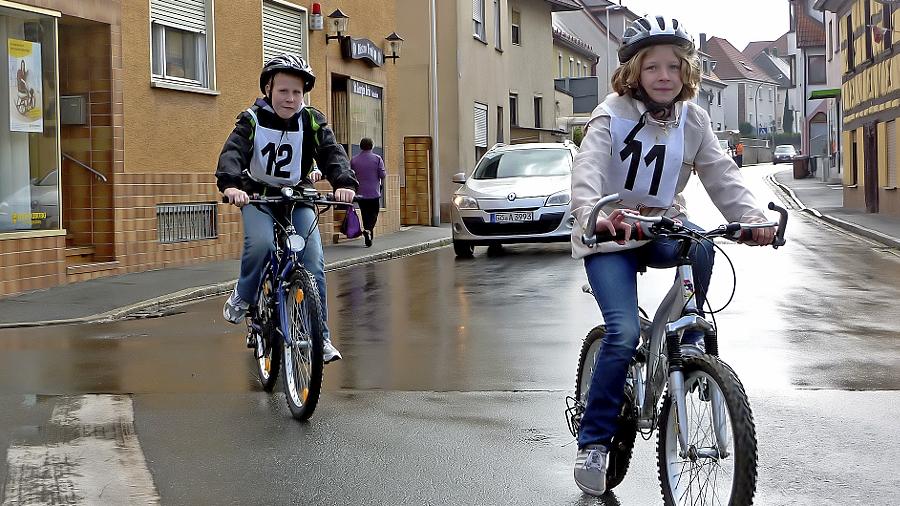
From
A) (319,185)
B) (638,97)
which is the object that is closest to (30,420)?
(638,97)

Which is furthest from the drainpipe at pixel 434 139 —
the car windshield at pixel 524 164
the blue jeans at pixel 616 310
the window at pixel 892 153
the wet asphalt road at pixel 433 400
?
the blue jeans at pixel 616 310

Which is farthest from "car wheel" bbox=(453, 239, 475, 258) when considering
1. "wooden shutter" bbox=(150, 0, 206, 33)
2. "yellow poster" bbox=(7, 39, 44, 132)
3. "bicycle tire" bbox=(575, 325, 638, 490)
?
"bicycle tire" bbox=(575, 325, 638, 490)

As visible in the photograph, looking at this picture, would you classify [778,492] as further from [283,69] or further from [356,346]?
[356,346]

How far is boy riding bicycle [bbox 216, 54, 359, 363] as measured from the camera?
7086 millimetres

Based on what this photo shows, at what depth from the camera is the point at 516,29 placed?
4406 centimetres

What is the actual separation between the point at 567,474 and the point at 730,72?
416 feet

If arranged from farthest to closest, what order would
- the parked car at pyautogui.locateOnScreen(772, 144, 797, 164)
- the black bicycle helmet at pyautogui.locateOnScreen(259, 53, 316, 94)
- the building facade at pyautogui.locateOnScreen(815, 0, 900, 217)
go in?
the parked car at pyautogui.locateOnScreen(772, 144, 797, 164)
the building facade at pyautogui.locateOnScreen(815, 0, 900, 217)
the black bicycle helmet at pyautogui.locateOnScreen(259, 53, 316, 94)

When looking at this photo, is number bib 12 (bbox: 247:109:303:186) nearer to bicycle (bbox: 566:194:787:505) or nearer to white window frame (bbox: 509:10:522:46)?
bicycle (bbox: 566:194:787:505)

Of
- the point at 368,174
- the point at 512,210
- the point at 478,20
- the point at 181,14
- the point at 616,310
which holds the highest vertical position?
the point at 478,20

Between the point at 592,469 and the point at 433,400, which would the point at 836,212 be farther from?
the point at 592,469

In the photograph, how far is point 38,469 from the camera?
18.1ft

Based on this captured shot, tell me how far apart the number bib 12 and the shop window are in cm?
764

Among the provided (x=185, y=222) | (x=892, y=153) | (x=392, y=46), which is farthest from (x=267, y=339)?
(x=892, y=153)

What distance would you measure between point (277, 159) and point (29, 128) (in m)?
8.07
